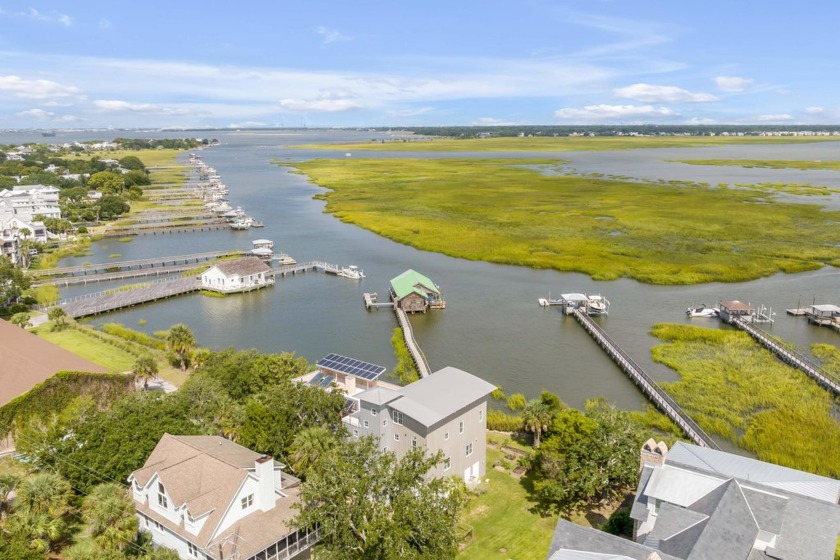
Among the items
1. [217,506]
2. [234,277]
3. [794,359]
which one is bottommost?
[794,359]

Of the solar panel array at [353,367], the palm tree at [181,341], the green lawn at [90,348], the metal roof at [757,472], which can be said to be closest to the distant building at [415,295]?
the palm tree at [181,341]

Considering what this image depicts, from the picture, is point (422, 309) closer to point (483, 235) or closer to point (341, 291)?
point (341, 291)

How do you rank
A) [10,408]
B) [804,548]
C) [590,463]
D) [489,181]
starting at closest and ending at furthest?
[804,548] < [590,463] < [10,408] < [489,181]

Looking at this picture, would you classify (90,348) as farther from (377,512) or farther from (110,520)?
(377,512)

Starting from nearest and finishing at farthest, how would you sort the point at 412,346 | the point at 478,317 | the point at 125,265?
the point at 412,346 → the point at 478,317 → the point at 125,265

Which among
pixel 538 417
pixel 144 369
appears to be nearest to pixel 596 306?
pixel 538 417

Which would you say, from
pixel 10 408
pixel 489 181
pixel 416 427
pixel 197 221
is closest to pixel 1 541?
pixel 10 408
